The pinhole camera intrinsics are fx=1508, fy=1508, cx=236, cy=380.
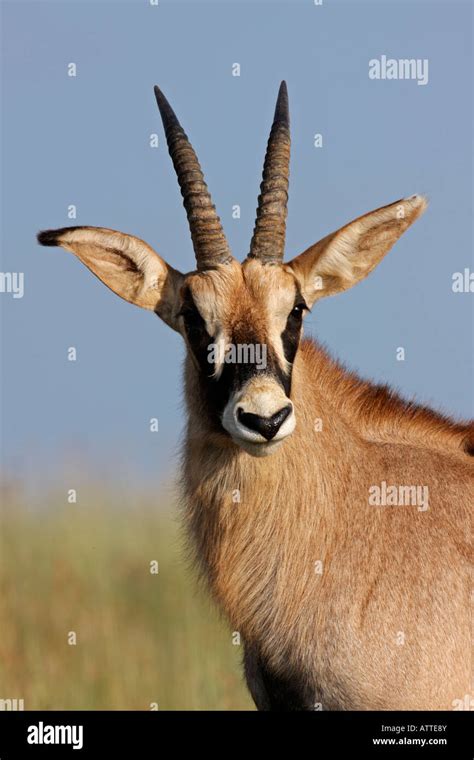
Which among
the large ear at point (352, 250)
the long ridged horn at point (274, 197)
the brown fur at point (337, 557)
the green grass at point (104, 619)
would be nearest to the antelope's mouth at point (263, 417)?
the brown fur at point (337, 557)

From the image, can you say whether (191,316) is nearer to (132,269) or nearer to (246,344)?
(246,344)

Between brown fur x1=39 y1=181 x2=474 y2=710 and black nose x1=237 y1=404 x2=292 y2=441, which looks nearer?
black nose x1=237 y1=404 x2=292 y2=441

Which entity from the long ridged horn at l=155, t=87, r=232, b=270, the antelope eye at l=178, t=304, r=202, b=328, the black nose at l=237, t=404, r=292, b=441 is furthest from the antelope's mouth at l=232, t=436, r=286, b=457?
the long ridged horn at l=155, t=87, r=232, b=270

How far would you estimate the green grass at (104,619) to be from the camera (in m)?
15.4

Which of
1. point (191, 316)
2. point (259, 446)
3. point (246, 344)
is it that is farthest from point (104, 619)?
point (259, 446)

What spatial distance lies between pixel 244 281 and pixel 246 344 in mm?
659

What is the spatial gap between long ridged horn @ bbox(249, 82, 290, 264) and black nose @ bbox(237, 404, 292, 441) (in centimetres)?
159

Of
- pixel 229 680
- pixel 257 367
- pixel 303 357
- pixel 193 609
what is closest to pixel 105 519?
pixel 193 609

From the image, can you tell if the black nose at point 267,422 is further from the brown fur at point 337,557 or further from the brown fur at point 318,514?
the brown fur at point 337,557

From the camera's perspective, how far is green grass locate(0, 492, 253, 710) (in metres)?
15.4

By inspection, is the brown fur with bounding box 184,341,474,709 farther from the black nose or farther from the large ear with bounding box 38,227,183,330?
the black nose

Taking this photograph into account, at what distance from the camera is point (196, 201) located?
34.8 ft

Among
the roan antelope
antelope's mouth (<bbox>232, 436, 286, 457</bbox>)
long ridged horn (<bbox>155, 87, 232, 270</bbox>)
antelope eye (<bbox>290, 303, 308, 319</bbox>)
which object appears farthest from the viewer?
long ridged horn (<bbox>155, 87, 232, 270</bbox>)
